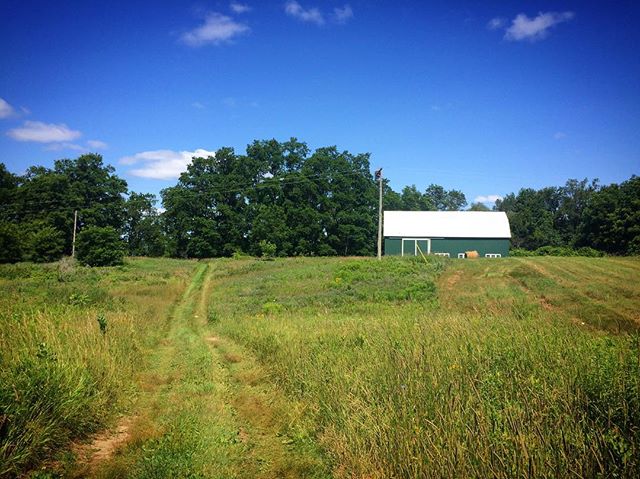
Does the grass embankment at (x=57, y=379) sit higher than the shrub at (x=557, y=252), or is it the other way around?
the shrub at (x=557, y=252)

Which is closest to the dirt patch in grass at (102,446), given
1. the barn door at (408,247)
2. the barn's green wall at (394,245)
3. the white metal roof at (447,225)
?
the barn's green wall at (394,245)

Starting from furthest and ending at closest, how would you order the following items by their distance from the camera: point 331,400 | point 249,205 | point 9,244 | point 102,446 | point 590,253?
1. point 249,205
2. point 590,253
3. point 9,244
4. point 331,400
5. point 102,446

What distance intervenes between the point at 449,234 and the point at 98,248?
42826mm

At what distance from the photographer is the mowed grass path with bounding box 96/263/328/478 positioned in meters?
5.17

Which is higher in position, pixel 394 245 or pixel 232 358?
pixel 394 245

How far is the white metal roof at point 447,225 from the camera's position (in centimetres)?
5112

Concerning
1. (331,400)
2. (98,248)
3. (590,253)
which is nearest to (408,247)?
(590,253)

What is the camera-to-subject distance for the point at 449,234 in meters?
51.1

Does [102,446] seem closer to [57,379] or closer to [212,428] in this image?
[57,379]

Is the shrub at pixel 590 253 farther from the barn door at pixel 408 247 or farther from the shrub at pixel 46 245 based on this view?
the shrub at pixel 46 245

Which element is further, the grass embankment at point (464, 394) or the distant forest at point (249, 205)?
the distant forest at point (249, 205)

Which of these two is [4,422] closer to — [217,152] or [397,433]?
[397,433]

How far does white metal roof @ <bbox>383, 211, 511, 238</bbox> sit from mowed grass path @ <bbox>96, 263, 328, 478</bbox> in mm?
43530

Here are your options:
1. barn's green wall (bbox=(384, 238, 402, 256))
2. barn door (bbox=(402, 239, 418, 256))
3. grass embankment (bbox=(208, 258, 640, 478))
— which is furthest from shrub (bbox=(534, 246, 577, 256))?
grass embankment (bbox=(208, 258, 640, 478))
